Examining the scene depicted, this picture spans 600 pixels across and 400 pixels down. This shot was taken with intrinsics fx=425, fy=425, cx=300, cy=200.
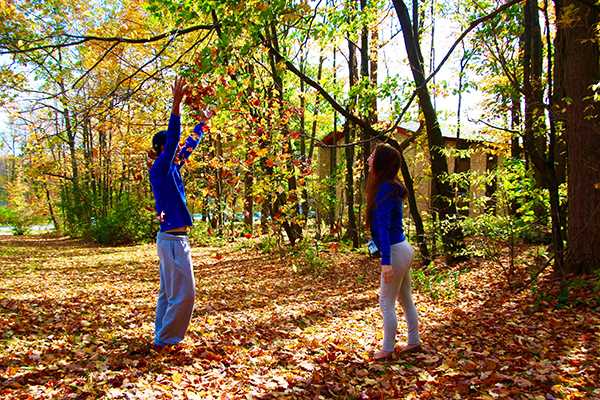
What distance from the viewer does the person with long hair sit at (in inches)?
148

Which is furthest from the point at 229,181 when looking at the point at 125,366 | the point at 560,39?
the point at 560,39

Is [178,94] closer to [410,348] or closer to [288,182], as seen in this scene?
[410,348]

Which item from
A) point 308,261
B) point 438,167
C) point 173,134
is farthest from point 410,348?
point 308,261

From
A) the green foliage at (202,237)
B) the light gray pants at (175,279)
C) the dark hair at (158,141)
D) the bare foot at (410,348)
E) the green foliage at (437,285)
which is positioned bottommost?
the green foliage at (437,285)

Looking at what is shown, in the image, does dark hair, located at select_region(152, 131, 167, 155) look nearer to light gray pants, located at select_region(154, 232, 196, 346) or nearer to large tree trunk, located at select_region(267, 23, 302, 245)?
light gray pants, located at select_region(154, 232, 196, 346)

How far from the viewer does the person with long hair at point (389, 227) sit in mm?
3771

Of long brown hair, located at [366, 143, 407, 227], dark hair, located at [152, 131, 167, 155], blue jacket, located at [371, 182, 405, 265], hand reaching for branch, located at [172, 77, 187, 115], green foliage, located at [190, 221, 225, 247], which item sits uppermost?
hand reaching for branch, located at [172, 77, 187, 115]

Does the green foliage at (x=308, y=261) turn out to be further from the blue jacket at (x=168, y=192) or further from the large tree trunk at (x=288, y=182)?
the blue jacket at (x=168, y=192)

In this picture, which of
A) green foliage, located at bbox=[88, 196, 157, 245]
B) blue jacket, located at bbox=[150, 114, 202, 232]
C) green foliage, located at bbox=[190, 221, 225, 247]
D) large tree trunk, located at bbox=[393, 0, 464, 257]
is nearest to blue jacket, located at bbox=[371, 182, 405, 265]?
blue jacket, located at bbox=[150, 114, 202, 232]

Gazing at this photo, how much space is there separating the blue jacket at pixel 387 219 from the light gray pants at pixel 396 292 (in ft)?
0.28

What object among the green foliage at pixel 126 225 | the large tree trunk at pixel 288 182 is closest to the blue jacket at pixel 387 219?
the large tree trunk at pixel 288 182

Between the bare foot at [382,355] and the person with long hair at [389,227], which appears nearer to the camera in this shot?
the person with long hair at [389,227]

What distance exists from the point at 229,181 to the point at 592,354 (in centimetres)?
655

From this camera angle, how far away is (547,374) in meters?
3.61
